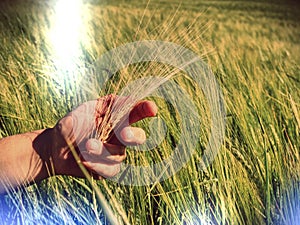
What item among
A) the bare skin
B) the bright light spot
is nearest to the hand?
the bare skin

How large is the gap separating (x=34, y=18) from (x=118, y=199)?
70 cm

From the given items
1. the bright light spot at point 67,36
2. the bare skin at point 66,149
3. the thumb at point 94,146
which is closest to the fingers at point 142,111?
the bare skin at point 66,149

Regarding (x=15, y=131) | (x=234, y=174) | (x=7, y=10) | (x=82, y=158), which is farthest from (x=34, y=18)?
(x=234, y=174)

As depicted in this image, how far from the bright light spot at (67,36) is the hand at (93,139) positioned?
0.14 metres

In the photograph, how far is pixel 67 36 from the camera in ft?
6.36

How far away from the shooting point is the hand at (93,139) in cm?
171

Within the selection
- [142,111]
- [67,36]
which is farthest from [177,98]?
[67,36]

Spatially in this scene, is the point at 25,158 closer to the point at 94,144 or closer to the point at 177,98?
the point at 94,144

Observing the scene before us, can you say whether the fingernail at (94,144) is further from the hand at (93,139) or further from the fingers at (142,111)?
the fingers at (142,111)

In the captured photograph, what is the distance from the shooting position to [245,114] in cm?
179

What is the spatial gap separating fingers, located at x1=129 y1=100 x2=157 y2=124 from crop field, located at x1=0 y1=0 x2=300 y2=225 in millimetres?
23

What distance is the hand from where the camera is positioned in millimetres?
1705

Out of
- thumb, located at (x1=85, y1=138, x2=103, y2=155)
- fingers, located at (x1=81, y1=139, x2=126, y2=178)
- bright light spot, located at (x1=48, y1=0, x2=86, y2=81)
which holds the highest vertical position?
bright light spot, located at (x1=48, y1=0, x2=86, y2=81)

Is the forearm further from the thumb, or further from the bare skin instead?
the thumb
